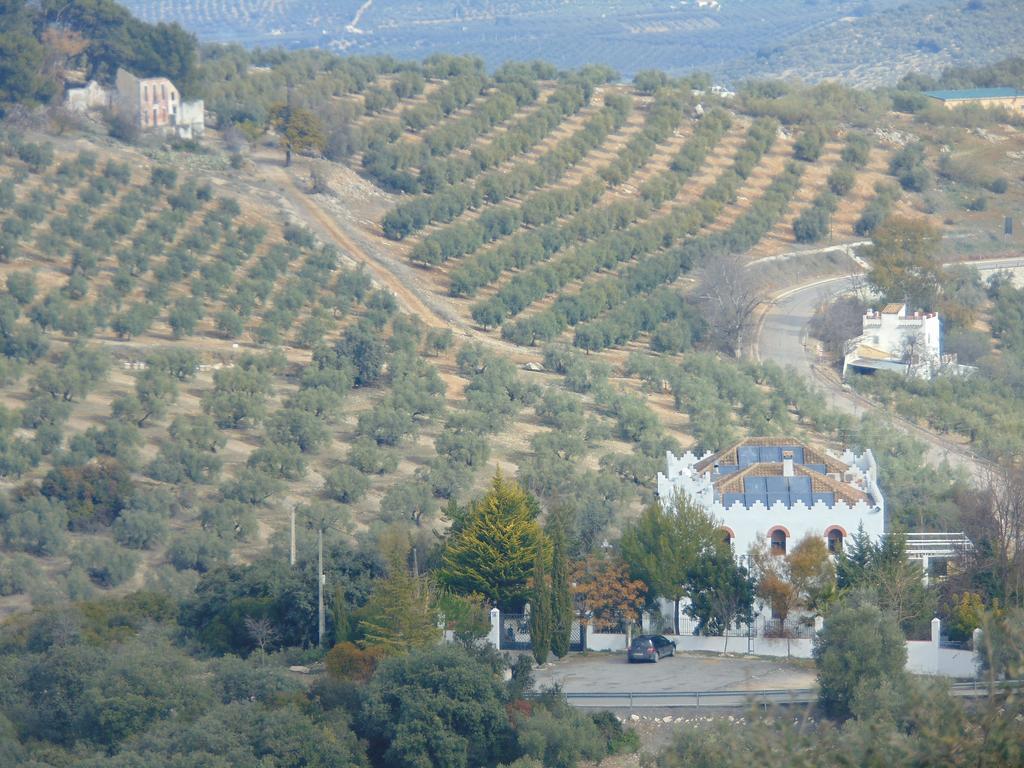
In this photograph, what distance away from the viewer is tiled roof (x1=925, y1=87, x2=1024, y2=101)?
4318 inches

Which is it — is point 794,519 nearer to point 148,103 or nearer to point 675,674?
point 675,674

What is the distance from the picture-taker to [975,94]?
11112 centimetres

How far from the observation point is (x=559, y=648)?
1293 inches

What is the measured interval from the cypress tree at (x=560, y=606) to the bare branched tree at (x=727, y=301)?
1448 inches

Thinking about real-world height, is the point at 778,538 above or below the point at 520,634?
above

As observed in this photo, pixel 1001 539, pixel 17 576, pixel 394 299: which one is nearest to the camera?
pixel 1001 539

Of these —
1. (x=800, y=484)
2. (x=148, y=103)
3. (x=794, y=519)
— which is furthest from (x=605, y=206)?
(x=794, y=519)

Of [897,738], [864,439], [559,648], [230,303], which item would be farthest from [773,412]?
[897,738]

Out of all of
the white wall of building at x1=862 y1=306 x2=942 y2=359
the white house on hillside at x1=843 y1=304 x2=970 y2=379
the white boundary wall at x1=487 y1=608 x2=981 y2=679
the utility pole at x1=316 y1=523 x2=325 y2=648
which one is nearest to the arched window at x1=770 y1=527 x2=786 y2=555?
the white boundary wall at x1=487 y1=608 x2=981 y2=679

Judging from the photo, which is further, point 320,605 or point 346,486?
point 346,486

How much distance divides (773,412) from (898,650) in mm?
29090

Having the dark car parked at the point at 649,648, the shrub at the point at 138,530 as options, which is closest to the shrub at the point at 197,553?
the shrub at the point at 138,530

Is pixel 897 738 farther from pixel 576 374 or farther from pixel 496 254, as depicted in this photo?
pixel 496 254

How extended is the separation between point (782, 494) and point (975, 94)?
80.5 m
